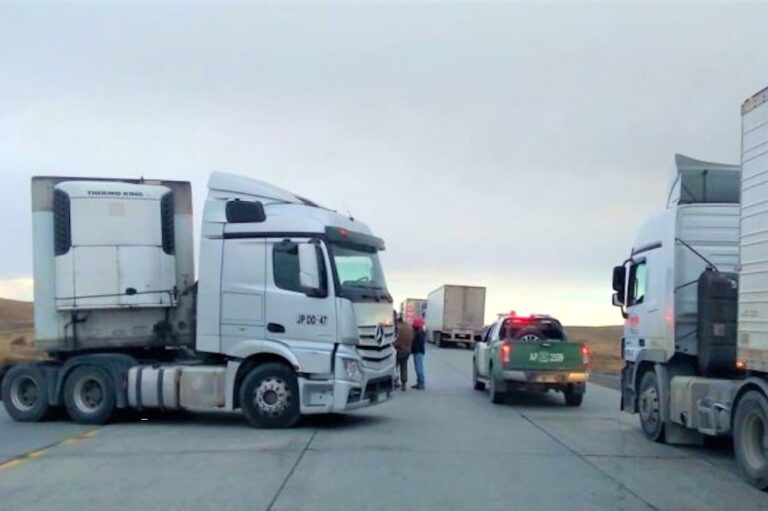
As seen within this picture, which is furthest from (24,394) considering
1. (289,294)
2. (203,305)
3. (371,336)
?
(371,336)

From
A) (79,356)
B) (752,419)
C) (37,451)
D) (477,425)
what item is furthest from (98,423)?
(752,419)

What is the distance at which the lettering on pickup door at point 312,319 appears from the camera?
46.3 feet

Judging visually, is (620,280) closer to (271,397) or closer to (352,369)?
(352,369)

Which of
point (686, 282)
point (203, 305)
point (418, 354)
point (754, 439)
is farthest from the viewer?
point (418, 354)

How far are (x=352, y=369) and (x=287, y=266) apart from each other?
1.90m

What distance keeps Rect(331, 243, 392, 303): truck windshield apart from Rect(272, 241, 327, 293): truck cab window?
1.36ft

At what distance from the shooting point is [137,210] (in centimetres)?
1523

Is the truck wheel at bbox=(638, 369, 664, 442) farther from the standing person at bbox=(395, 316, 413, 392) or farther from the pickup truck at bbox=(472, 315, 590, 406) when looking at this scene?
the standing person at bbox=(395, 316, 413, 392)

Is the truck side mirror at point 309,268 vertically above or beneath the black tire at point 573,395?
above

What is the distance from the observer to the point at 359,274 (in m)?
15.0

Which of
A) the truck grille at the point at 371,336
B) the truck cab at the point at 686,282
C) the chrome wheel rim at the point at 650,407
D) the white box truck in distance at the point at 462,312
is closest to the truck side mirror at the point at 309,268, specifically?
the truck grille at the point at 371,336

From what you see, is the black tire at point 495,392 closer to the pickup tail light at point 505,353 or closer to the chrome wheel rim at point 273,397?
the pickup tail light at point 505,353

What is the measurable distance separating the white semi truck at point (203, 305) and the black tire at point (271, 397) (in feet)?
0.07

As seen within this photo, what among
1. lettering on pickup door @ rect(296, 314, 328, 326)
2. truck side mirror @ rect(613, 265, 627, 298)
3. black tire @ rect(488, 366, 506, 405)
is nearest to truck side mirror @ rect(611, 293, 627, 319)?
truck side mirror @ rect(613, 265, 627, 298)
